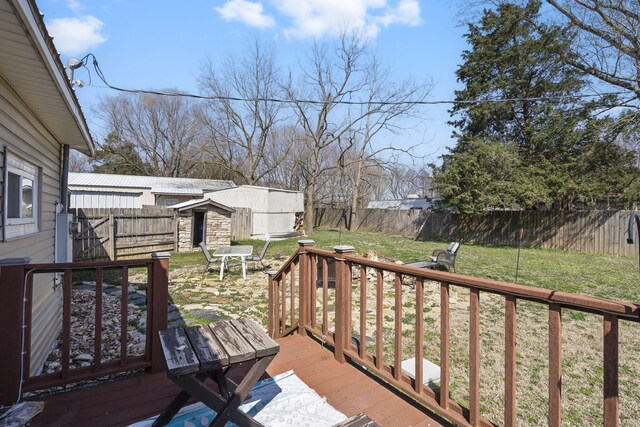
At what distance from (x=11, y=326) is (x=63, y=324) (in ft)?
0.88

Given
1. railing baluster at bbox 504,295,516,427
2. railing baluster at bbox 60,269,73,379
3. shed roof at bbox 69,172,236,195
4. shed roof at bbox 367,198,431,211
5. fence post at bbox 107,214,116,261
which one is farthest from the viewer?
shed roof at bbox 367,198,431,211

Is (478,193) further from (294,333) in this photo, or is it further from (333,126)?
(294,333)

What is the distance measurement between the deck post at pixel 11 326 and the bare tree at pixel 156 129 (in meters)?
25.1

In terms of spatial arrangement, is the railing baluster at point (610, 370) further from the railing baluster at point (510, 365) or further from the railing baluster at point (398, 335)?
the railing baluster at point (398, 335)

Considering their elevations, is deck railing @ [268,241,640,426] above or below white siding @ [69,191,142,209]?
below

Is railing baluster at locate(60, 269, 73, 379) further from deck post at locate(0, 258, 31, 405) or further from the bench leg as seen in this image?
the bench leg

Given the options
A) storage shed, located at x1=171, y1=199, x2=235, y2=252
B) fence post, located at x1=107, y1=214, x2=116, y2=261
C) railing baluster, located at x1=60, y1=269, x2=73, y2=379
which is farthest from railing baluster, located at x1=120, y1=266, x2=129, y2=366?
storage shed, located at x1=171, y1=199, x2=235, y2=252

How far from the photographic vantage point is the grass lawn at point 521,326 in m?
3.21

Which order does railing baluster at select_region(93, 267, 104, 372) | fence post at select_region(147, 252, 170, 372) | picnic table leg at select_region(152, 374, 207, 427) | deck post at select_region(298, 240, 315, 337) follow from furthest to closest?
deck post at select_region(298, 240, 315, 337), fence post at select_region(147, 252, 170, 372), railing baluster at select_region(93, 267, 104, 372), picnic table leg at select_region(152, 374, 207, 427)

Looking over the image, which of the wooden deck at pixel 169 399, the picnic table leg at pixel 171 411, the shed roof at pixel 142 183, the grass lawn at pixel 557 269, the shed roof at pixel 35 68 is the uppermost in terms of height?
the shed roof at pixel 142 183

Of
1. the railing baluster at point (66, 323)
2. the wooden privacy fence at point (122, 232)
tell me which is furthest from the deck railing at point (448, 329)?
the wooden privacy fence at point (122, 232)

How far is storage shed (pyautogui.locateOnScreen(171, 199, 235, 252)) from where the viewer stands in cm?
1305

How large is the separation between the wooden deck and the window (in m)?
1.66

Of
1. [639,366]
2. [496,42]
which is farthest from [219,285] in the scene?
[496,42]
